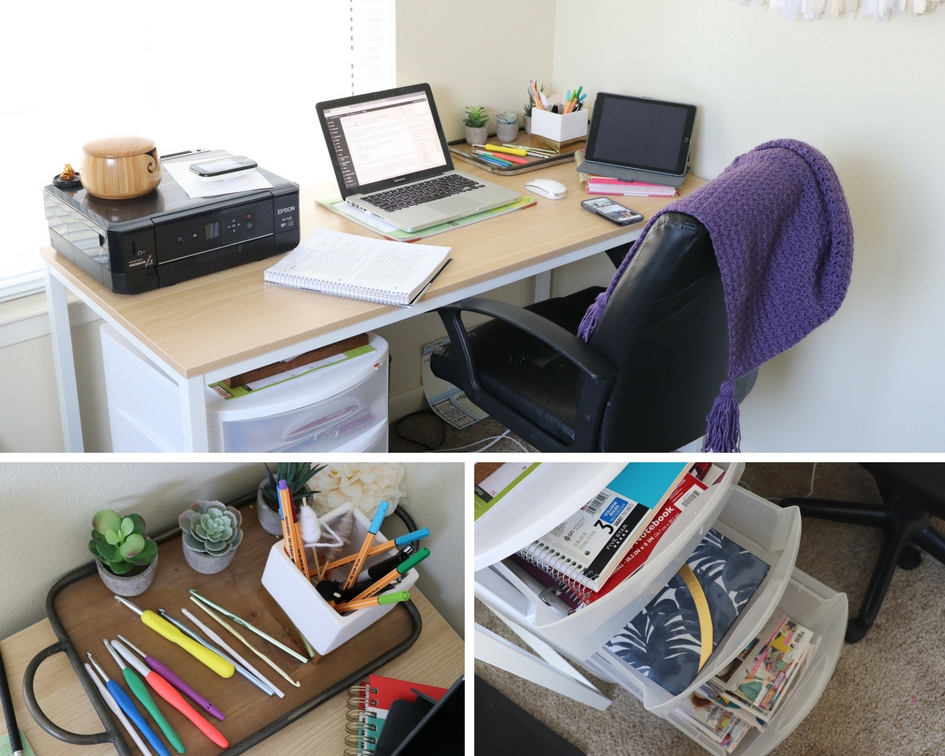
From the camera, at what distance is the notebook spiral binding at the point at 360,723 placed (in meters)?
0.89

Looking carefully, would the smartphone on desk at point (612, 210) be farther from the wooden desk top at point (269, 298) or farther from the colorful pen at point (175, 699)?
the colorful pen at point (175, 699)

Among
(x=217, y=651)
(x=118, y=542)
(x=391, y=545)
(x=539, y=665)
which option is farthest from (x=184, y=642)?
(x=539, y=665)

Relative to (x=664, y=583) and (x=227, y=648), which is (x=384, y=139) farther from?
(x=664, y=583)

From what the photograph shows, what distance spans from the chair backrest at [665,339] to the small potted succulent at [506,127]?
942 millimetres

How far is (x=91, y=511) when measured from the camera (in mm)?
1000

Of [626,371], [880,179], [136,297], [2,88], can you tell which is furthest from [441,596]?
[880,179]

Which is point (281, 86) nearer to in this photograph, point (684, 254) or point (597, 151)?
point (597, 151)

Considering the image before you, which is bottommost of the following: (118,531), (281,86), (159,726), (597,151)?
(159,726)

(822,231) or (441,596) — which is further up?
(822,231)

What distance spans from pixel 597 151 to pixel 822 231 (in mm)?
835

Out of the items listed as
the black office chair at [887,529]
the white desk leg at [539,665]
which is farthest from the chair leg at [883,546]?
the white desk leg at [539,665]

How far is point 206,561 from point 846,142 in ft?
5.06

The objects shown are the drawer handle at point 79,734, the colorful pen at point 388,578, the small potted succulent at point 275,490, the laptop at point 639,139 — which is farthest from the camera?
the laptop at point 639,139

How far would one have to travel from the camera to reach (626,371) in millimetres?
1430
